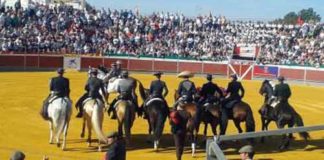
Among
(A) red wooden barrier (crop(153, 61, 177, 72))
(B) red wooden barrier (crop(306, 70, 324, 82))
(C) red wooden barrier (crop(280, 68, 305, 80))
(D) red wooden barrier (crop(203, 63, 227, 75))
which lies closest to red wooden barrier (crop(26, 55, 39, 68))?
(A) red wooden barrier (crop(153, 61, 177, 72))

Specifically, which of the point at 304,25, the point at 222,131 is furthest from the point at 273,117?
the point at 304,25

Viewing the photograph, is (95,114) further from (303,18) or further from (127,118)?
(303,18)

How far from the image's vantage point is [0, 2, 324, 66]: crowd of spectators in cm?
3922

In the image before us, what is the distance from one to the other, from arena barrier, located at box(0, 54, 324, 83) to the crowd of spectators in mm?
741

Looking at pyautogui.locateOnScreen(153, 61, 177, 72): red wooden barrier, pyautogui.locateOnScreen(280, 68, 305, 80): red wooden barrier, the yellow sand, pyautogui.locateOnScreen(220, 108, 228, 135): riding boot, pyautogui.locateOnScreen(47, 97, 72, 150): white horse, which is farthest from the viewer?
pyautogui.locateOnScreen(153, 61, 177, 72): red wooden barrier

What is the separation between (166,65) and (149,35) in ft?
13.1

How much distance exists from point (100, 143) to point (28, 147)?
166cm

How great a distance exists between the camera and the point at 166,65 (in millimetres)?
40344

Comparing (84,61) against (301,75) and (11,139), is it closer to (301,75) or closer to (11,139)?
(301,75)

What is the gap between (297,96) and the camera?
29.6 m

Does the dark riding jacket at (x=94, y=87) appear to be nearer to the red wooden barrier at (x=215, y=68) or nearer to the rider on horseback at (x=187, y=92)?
the rider on horseback at (x=187, y=92)

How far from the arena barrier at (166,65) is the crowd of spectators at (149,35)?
0.74m

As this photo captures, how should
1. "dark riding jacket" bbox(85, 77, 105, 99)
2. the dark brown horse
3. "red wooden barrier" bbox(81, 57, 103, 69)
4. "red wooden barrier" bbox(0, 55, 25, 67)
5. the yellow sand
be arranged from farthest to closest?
"red wooden barrier" bbox(81, 57, 103, 69)
"red wooden barrier" bbox(0, 55, 25, 67)
the dark brown horse
"dark riding jacket" bbox(85, 77, 105, 99)
the yellow sand

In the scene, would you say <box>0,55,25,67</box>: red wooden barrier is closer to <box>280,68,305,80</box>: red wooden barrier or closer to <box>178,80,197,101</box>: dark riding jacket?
<box>280,68,305,80</box>: red wooden barrier
